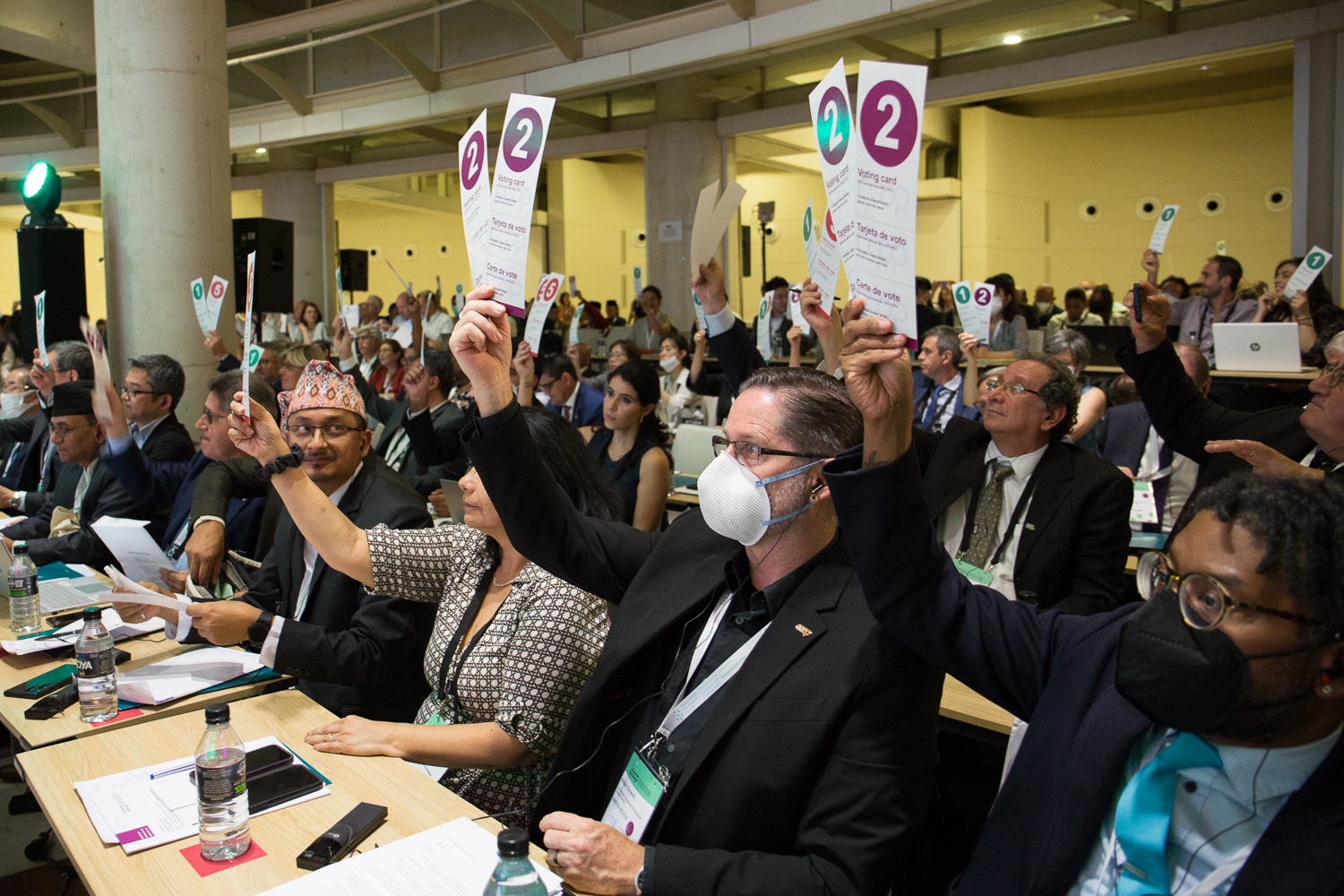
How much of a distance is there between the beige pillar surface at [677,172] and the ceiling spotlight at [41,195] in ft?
21.4

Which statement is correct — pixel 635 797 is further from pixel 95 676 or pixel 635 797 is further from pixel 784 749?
pixel 95 676

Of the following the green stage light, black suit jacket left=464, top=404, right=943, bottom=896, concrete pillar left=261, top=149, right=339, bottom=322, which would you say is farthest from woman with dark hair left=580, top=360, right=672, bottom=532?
concrete pillar left=261, top=149, right=339, bottom=322

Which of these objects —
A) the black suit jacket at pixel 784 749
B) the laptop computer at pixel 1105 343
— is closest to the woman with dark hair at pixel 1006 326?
the laptop computer at pixel 1105 343

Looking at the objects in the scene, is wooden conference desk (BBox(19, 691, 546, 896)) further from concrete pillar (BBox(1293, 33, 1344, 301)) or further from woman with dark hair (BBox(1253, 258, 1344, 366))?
concrete pillar (BBox(1293, 33, 1344, 301))

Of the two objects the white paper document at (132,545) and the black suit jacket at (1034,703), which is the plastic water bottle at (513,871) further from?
the white paper document at (132,545)

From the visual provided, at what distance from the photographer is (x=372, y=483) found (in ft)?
9.58

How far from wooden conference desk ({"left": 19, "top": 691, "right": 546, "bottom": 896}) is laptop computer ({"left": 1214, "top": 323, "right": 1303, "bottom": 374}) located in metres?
5.90

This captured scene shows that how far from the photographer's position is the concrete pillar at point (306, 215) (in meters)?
14.9

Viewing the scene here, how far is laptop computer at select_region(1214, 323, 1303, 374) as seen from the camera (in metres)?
5.80

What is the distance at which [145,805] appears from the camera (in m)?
1.78

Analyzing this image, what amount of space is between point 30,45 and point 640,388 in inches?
423

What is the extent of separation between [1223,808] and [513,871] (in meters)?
0.94

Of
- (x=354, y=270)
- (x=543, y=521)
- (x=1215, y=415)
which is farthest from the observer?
(x=354, y=270)

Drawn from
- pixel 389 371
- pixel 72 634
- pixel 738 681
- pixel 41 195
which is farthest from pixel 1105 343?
pixel 41 195
